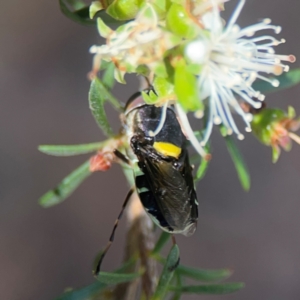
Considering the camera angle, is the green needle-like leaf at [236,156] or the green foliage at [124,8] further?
the green needle-like leaf at [236,156]

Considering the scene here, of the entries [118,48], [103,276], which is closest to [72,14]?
[118,48]

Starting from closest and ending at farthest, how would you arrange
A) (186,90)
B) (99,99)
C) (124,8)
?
1. (186,90)
2. (124,8)
3. (99,99)

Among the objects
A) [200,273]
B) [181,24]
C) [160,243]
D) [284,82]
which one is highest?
[181,24]

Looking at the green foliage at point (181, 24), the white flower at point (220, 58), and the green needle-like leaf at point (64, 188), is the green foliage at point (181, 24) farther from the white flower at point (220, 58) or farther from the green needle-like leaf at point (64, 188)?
the green needle-like leaf at point (64, 188)

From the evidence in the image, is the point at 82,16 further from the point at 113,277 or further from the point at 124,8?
the point at 113,277

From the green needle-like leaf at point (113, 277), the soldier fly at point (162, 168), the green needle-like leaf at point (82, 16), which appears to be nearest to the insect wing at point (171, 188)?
the soldier fly at point (162, 168)

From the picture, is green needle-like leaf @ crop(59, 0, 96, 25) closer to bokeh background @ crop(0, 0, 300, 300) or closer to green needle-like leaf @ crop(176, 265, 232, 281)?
green needle-like leaf @ crop(176, 265, 232, 281)

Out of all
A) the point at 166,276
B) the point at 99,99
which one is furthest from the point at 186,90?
the point at 166,276

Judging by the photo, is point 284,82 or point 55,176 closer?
point 284,82
